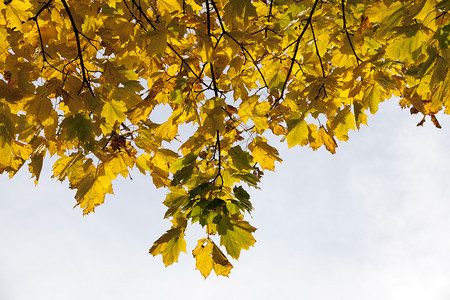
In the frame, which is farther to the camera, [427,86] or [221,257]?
[221,257]

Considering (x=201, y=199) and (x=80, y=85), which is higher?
(x=80, y=85)

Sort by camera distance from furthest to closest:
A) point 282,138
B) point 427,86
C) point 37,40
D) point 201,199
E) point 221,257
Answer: point 282,138, point 37,40, point 221,257, point 201,199, point 427,86

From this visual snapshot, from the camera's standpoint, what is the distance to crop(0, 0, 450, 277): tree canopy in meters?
2.42

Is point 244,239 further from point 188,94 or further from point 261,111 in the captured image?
point 188,94

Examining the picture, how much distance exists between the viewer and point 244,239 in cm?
245

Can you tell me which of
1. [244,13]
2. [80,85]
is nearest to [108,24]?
[80,85]

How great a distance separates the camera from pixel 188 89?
9.73 feet

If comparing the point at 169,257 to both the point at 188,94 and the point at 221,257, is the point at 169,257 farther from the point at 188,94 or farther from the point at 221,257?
the point at 188,94

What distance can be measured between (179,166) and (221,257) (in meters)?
0.63

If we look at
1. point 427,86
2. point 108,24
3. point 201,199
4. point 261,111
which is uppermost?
point 108,24

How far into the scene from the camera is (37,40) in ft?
9.30

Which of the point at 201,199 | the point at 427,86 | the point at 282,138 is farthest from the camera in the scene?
the point at 282,138

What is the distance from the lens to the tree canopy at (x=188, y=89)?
2.42m

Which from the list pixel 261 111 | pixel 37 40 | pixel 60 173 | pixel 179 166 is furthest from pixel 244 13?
pixel 60 173
